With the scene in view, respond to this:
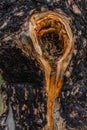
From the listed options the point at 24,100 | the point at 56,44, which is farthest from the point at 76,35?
the point at 24,100

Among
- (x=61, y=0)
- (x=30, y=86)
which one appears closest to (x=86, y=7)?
(x=61, y=0)

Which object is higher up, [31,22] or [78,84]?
[31,22]

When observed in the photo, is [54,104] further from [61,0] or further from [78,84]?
[61,0]
